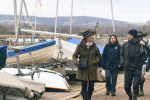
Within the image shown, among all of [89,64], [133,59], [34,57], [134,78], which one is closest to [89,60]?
[89,64]

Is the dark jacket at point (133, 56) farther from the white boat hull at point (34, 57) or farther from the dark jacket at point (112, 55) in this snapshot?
the white boat hull at point (34, 57)

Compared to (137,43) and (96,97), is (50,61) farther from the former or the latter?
(137,43)

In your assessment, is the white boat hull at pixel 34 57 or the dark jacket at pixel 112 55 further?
the white boat hull at pixel 34 57

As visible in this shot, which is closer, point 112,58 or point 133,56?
point 133,56

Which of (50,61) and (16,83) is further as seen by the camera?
(50,61)

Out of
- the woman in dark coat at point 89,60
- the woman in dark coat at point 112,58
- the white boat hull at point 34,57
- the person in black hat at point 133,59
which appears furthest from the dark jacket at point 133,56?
the white boat hull at point 34,57

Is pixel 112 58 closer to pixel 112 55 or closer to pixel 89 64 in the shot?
pixel 112 55

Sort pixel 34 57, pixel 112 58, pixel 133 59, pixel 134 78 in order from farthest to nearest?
pixel 34 57, pixel 112 58, pixel 134 78, pixel 133 59

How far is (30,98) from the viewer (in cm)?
642

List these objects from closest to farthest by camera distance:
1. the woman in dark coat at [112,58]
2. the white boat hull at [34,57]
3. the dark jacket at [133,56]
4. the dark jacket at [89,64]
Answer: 1. the dark jacket at [133,56]
2. the dark jacket at [89,64]
3. the woman in dark coat at [112,58]
4. the white boat hull at [34,57]

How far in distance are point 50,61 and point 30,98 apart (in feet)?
29.9

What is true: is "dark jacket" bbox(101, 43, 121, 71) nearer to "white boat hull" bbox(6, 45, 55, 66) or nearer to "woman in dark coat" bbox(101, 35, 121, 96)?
"woman in dark coat" bbox(101, 35, 121, 96)

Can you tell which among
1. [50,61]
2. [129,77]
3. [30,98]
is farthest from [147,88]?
[50,61]

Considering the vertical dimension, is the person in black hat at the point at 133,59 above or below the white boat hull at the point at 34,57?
above
